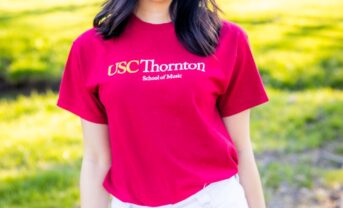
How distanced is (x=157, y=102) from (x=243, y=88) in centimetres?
28

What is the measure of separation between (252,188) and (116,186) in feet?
1.32

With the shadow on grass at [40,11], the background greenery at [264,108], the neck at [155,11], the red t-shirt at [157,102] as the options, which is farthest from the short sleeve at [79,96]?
the shadow on grass at [40,11]

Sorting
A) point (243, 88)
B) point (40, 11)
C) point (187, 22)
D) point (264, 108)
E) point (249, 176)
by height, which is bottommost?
point (40, 11)

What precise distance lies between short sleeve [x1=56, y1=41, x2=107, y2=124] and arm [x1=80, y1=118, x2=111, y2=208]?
29 mm

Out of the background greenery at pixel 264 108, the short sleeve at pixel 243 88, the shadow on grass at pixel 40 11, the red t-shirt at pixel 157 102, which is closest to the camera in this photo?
the red t-shirt at pixel 157 102

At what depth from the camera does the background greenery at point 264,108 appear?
4.09m

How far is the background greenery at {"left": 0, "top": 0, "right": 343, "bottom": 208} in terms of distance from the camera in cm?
409

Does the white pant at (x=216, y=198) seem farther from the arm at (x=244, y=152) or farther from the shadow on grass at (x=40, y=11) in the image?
the shadow on grass at (x=40, y=11)

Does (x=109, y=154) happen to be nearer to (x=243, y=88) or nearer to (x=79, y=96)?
(x=79, y=96)

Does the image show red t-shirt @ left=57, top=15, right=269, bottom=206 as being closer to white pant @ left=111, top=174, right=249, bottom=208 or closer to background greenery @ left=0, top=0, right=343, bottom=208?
white pant @ left=111, top=174, right=249, bottom=208

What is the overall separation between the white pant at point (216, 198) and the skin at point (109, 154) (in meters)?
0.08

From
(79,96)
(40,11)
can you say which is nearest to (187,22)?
(79,96)

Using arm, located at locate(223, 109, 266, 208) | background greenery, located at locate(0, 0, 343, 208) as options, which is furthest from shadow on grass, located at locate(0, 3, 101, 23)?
arm, located at locate(223, 109, 266, 208)

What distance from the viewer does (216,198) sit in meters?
1.81
